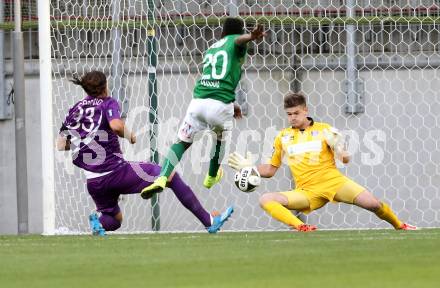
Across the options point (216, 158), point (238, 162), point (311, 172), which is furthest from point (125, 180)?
point (311, 172)

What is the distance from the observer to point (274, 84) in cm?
1205

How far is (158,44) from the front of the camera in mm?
11422

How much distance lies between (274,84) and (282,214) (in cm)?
272

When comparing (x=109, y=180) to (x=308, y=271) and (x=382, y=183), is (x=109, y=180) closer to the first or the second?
(x=382, y=183)

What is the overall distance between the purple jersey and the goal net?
1497mm

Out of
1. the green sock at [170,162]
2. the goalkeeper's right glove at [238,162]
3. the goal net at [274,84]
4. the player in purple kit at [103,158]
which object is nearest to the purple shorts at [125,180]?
the player in purple kit at [103,158]

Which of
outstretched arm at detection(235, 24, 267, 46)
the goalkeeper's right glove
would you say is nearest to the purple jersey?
the goalkeeper's right glove

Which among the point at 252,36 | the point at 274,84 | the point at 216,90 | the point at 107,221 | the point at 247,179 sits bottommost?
the point at 107,221

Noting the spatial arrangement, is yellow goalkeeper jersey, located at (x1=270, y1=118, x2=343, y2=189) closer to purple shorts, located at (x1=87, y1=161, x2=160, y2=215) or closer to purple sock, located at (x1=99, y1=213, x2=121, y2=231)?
purple shorts, located at (x1=87, y1=161, x2=160, y2=215)

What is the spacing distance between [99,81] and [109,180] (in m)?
0.77

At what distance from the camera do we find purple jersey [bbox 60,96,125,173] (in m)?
9.73

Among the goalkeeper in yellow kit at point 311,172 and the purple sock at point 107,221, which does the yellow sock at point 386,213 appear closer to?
the goalkeeper in yellow kit at point 311,172

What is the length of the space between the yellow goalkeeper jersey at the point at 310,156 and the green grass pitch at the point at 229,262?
1.44 m

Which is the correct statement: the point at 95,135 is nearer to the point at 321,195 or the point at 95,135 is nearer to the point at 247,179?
the point at 247,179
